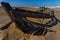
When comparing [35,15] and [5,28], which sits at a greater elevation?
[35,15]

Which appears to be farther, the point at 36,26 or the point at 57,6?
the point at 57,6

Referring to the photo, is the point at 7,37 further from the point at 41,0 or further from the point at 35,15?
the point at 41,0

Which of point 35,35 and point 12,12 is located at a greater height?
point 12,12

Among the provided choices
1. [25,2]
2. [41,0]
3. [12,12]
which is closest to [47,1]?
[41,0]

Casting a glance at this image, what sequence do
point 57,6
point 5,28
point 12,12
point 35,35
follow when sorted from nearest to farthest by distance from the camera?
point 12,12
point 35,35
point 5,28
point 57,6

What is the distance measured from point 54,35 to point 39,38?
0.59 m

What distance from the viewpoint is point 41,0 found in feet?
36.8

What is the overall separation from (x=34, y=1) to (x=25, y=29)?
5705mm

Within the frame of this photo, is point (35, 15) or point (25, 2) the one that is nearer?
point (35, 15)

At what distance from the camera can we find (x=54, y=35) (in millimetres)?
5832

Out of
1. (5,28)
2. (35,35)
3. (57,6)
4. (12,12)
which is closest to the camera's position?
(12,12)

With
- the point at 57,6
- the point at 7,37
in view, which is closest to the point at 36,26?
the point at 7,37

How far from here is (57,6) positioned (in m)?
10.7

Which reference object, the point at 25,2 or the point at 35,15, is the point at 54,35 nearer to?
the point at 35,15
